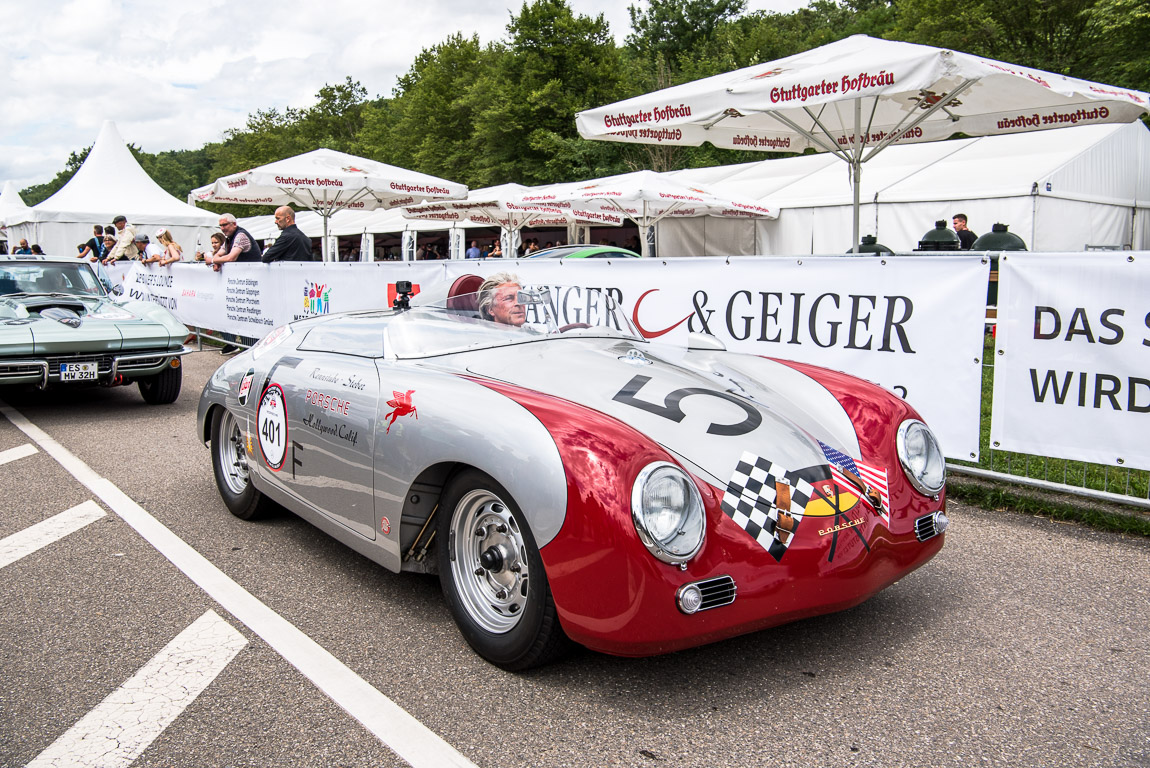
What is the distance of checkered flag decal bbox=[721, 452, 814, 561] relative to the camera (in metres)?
2.51

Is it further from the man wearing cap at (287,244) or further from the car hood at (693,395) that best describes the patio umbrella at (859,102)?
the man wearing cap at (287,244)

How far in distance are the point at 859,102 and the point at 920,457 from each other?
5.13m

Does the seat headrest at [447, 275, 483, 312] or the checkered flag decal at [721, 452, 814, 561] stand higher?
the seat headrest at [447, 275, 483, 312]

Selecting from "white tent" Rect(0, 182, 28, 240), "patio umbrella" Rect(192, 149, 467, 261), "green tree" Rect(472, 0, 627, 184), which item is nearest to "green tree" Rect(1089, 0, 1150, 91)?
"green tree" Rect(472, 0, 627, 184)

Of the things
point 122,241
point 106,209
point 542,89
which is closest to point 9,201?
point 106,209

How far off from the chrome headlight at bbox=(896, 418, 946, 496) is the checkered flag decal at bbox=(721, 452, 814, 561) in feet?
1.96

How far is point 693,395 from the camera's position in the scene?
3.06 m

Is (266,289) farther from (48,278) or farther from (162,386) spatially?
(162,386)

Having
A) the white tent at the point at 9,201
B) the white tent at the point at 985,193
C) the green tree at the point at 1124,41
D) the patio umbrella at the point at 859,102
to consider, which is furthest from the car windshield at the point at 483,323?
the white tent at the point at 9,201

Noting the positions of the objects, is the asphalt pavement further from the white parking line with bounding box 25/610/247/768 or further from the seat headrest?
the seat headrest

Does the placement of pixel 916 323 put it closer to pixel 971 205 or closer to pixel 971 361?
pixel 971 361

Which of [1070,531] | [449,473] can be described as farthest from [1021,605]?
[449,473]

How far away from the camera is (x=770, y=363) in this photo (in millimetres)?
3873

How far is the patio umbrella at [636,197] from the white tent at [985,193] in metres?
1.42
